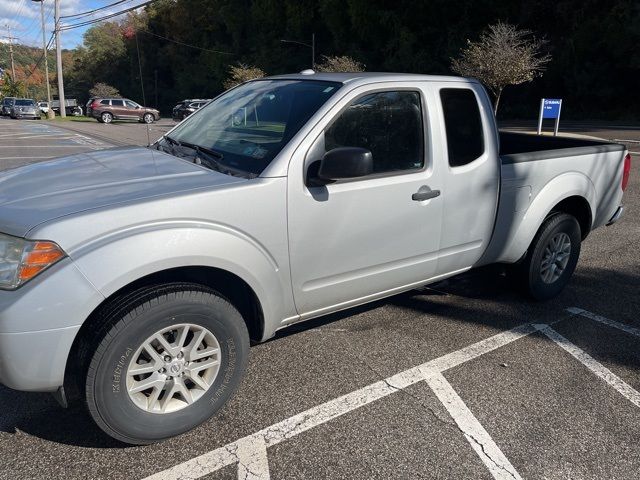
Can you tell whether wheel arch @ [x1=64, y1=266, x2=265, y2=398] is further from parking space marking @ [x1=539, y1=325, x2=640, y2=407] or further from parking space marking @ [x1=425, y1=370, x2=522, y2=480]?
parking space marking @ [x1=539, y1=325, x2=640, y2=407]

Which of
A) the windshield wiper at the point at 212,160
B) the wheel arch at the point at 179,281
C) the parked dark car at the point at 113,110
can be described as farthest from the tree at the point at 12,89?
the wheel arch at the point at 179,281

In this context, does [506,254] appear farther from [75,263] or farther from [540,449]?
[75,263]

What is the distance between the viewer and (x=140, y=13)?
8594 cm

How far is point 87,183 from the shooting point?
2.76m

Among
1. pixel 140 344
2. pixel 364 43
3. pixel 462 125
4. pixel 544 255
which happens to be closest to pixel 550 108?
pixel 544 255

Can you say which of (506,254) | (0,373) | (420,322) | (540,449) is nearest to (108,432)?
(0,373)

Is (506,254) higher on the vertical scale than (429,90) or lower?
lower

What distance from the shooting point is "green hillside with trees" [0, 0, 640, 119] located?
35656mm

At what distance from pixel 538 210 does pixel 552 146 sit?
139cm

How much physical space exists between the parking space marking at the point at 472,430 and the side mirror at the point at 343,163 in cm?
139

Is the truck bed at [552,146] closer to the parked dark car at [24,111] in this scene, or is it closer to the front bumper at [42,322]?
the front bumper at [42,322]

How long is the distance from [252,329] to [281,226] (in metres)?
0.64

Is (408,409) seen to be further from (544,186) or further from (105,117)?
(105,117)

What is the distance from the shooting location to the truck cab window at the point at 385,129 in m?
3.12
